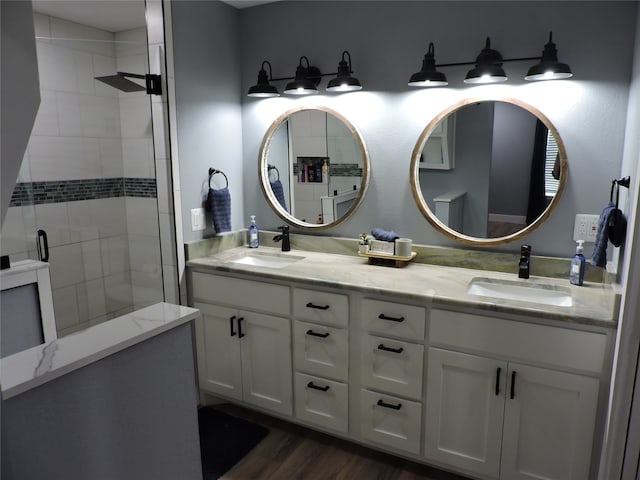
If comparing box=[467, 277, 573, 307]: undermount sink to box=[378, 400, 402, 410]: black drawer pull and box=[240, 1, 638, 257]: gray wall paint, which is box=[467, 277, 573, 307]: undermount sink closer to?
box=[240, 1, 638, 257]: gray wall paint

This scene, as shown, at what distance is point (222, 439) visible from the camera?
8.34 feet

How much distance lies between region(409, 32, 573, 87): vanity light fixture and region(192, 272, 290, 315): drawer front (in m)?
1.29

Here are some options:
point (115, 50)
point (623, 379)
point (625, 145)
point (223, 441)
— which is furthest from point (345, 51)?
point (223, 441)

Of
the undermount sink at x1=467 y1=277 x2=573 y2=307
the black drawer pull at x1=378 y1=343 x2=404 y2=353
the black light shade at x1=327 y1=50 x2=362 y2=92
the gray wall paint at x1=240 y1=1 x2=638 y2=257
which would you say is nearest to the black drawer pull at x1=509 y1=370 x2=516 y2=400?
the undermount sink at x1=467 y1=277 x2=573 y2=307

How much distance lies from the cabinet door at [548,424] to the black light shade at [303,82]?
1.84 meters

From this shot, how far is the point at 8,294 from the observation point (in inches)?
88.4

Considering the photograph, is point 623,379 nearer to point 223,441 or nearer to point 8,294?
point 223,441

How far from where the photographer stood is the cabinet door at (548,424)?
1857 mm

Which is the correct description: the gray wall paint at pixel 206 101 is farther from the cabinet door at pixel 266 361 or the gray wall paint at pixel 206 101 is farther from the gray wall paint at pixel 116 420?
the gray wall paint at pixel 116 420

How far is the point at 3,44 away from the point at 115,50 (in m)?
2.00

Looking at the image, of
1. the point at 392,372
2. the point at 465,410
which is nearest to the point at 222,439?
the point at 392,372

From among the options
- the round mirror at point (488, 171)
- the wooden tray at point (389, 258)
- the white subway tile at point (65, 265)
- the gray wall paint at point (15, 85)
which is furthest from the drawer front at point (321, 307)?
the gray wall paint at point (15, 85)

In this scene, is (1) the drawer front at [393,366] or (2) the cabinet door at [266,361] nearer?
(1) the drawer front at [393,366]

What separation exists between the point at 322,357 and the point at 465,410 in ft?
2.38
